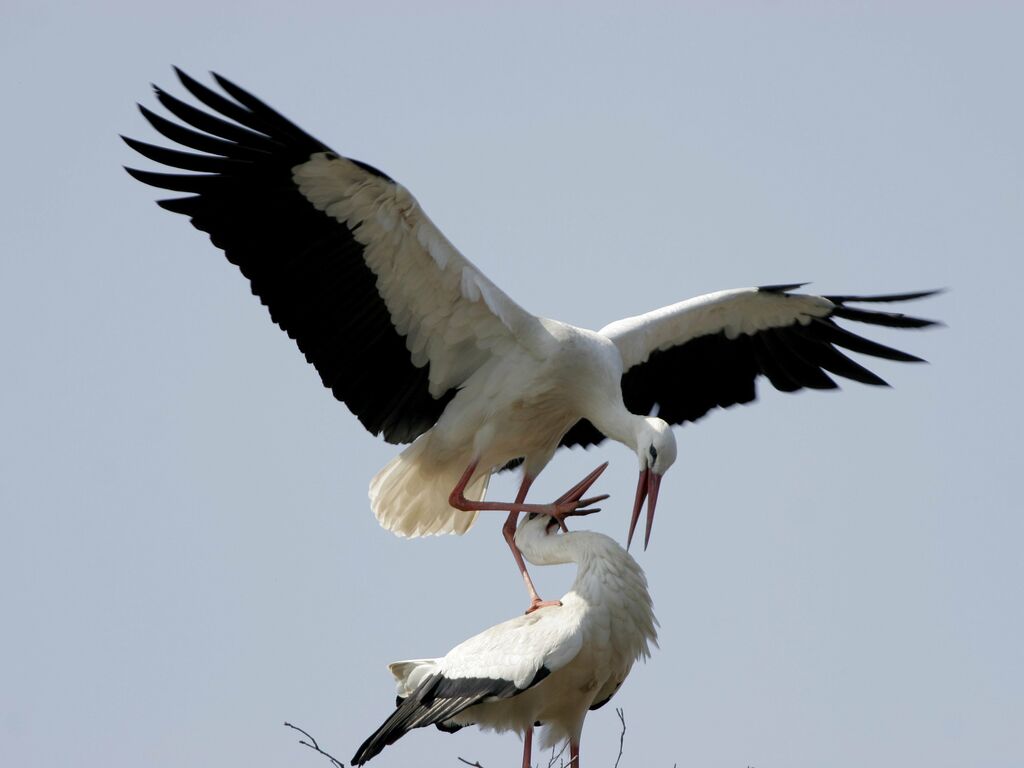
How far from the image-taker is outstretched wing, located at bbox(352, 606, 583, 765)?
748cm

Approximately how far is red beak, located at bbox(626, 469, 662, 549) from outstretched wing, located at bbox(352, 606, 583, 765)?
0.84 metres

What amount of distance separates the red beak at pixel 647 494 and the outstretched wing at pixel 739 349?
1480 mm

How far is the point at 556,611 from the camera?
7.80 metres

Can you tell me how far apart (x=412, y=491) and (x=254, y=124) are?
252cm

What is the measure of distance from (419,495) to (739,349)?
7.06ft

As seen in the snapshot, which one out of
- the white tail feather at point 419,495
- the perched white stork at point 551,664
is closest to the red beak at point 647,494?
the perched white stork at point 551,664

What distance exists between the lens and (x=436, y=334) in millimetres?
9195

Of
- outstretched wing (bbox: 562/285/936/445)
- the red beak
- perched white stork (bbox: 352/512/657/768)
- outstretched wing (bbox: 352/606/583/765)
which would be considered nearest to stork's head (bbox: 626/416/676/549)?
the red beak

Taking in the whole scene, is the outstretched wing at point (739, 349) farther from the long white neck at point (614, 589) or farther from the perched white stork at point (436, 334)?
the long white neck at point (614, 589)

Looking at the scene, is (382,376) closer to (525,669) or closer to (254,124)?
(254,124)

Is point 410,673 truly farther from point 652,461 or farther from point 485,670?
point 652,461

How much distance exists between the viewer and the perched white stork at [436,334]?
8398mm

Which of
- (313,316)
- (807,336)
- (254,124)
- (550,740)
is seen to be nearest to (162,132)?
(254,124)

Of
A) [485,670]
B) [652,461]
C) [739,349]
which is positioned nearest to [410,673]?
[485,670]
